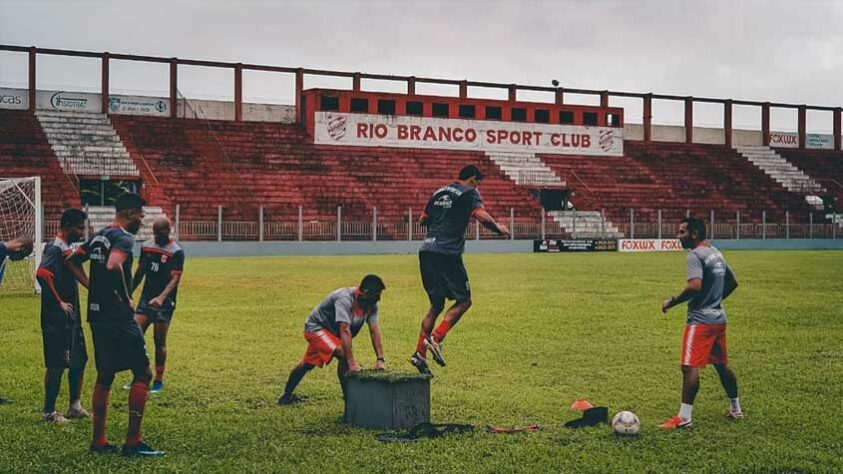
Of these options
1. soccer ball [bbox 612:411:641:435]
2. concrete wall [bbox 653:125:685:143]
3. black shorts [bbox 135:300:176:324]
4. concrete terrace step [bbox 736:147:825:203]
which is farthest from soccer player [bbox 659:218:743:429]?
concrete wall [bbox 653:125:685:143]

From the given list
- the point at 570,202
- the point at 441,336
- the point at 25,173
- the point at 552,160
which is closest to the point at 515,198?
the point at 570,202

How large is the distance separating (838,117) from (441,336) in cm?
7245

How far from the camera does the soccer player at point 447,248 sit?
442 inches

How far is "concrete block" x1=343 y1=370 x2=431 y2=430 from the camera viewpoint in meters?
9.12

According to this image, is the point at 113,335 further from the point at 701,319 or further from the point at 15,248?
the point at 701,319

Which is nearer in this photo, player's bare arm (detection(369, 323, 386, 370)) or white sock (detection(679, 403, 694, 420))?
white sock (detection(679, 403, 694, 420))

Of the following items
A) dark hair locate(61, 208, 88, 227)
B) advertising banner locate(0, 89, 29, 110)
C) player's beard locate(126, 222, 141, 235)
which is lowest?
player's beard locate(126, 222, 141, 235)

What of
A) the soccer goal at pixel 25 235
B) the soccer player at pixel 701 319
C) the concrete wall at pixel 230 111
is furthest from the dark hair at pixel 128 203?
the concrete wall at pixel 230 111

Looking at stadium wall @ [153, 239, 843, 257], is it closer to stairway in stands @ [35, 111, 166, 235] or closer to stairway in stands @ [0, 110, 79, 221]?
stairway in stands @ [35, 111, 166, 235]

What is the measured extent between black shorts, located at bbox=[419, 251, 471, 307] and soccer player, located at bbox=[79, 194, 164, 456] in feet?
13.1

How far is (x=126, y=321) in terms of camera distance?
832 centimetres

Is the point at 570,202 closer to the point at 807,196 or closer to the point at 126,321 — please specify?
the point at 807,196

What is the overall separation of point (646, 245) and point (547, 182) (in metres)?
9.48

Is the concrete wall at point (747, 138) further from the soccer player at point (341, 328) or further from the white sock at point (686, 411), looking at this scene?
the soccer player at point (341, 328)
